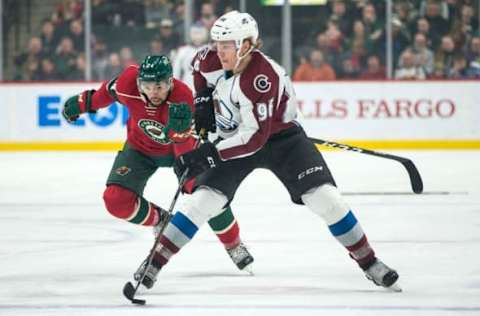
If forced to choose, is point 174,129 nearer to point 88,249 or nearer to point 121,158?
point 121,158

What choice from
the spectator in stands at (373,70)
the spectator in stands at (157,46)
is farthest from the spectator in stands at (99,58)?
the spectator in stands at (373,70)

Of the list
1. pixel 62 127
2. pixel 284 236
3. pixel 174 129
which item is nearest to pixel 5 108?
pixel 62 127

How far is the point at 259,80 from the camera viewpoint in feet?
14.3

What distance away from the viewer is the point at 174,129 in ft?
15.2

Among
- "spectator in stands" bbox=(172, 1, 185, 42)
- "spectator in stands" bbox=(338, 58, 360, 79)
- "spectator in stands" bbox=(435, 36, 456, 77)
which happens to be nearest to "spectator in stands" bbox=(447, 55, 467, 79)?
"spectator in stands" bbox=(435, 36, 456, 77)

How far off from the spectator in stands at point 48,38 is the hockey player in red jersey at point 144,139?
23.3 ft

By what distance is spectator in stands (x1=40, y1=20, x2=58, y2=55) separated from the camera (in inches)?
481

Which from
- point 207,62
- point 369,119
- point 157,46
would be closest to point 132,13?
point 157,46

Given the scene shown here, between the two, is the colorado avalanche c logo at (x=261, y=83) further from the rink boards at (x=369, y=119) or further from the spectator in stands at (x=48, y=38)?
the spectator in stands at (x=48, y=38)

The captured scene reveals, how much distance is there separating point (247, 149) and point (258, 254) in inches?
51.9

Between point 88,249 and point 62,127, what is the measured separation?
6.21 meters

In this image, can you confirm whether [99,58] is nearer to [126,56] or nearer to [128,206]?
[126,56]

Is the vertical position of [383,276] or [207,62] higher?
A: [207,62]

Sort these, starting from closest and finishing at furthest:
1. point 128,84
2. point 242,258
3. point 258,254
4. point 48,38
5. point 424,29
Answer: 1. point 242,258
2. point 128,84
3. point 258,254
4. point 424,29
5. point 48,38
